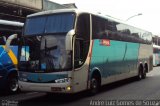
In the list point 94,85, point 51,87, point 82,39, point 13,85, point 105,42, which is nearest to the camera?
point 51,87

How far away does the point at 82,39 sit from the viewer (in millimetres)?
12688

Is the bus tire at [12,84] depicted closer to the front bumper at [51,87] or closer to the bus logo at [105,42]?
the front bumper at [51,87]

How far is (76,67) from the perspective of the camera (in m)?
12.1

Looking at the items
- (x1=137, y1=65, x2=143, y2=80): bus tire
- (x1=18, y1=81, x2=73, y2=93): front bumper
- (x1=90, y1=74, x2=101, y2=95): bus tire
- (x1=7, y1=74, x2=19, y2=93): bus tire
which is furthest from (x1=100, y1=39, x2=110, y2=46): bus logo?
(x1=137, y1=65, x2=143, y2=80): bus tire

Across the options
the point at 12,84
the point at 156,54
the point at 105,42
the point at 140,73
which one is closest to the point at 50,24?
the point at 105,42

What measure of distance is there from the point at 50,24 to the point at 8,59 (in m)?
3.31

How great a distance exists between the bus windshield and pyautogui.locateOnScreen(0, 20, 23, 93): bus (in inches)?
67.7

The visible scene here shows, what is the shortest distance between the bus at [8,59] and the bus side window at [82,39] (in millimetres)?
3366

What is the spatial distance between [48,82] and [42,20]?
2.48 m

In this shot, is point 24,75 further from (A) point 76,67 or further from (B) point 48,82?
(A) point 76,67

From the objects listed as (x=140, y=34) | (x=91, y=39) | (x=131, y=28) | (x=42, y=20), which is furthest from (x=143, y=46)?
(x=42, y=20)

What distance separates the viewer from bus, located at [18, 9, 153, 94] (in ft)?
38.4

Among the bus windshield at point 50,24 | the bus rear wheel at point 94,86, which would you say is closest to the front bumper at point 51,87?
the bus windshield at point 50,24

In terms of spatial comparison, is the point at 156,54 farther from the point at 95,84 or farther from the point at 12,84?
the point at 12,84
